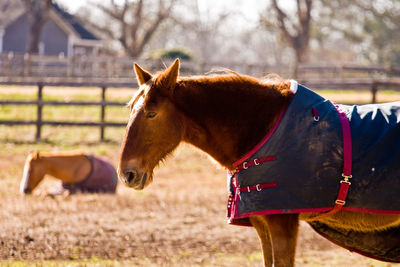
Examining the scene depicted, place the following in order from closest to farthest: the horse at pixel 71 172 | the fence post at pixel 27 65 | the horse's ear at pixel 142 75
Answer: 1. the horse's ear at pixel 142 75
2. the horse at pixel 71 172
3. the fence post at pixel 27 65

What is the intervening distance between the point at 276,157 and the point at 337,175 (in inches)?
16.6

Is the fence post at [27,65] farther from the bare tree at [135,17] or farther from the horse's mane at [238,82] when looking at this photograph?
the horse's mane at [238,82]

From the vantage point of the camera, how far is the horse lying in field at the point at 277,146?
3816 millimetres

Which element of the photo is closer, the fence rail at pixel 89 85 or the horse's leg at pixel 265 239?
the horse's leg at pixel 265 239

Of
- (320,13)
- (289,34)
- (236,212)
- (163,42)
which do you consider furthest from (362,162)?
(163,42)

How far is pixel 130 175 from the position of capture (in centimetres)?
380

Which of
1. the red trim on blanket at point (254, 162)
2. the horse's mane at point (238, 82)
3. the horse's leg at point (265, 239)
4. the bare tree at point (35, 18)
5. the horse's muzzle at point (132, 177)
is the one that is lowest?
the horse's leg at point (265, 239)

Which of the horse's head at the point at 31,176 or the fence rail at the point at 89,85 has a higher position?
the fence rail at the point at 89,85

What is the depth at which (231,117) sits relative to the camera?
396cm

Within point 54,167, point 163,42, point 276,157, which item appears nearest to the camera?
point 276,157

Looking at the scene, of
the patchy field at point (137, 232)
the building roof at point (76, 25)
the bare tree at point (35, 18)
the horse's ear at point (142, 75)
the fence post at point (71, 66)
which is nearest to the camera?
the horse's ear at point (142, 75)

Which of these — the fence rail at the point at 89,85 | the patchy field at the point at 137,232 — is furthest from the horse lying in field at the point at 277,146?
the fence rail at the point at 89,85

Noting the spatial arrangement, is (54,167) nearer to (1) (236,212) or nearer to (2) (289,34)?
(1) (236,212)

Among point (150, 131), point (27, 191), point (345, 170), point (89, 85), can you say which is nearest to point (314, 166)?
point (345, 170)
